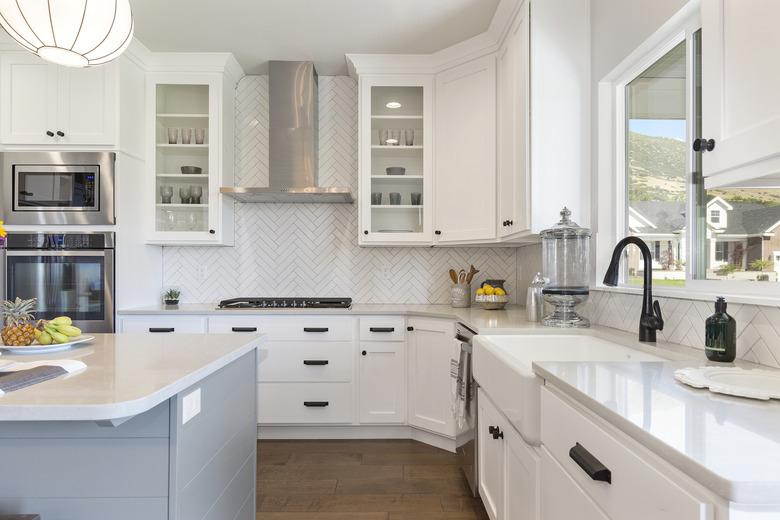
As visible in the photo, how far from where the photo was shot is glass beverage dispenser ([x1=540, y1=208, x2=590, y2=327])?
2.18 metres

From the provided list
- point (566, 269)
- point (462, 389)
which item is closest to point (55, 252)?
point (462, 389)

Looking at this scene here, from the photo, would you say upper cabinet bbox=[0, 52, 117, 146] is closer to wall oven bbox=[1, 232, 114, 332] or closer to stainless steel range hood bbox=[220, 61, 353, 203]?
wall oven bbox=[1, 232, 114, 332]

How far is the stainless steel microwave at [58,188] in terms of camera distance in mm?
2996

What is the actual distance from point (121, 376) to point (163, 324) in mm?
2122

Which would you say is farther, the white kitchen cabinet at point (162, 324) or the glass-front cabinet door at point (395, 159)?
the glass-front cabinet door at point (395, 159)

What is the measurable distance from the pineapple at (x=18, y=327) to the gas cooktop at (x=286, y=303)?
1744mm

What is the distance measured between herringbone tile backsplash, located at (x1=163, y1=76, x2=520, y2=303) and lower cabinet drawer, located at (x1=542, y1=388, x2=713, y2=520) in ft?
8.59

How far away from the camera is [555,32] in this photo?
95.3 inches

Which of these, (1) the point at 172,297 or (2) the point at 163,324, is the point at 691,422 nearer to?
(2) the point at 163,324

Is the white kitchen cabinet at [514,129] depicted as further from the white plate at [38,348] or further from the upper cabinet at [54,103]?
the upper cabinet at [54,103]

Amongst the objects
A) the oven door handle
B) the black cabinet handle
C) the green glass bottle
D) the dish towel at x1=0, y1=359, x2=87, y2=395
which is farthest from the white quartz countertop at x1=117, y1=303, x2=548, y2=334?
the dish towel at x1=0, y1=359, x2=87, y2=395

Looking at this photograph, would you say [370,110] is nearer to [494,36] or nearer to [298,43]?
[298,43]

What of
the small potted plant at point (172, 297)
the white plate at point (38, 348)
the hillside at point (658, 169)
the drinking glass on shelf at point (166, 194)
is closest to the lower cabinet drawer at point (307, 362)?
the small potted plant at point (172, 297)

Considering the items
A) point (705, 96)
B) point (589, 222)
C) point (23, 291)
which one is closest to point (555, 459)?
point (705, 96)
